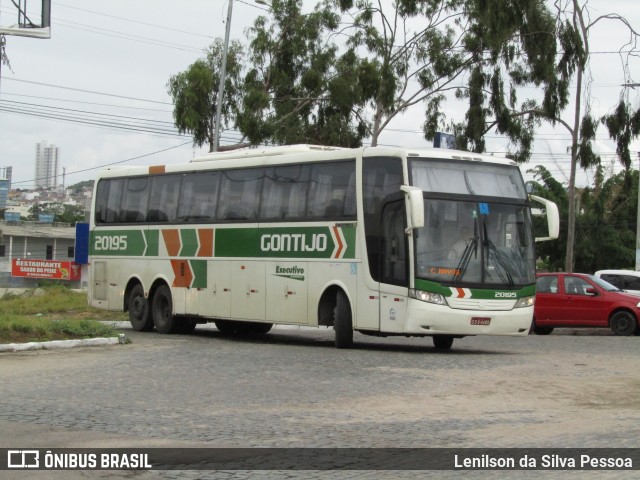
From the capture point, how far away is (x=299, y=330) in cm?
2808

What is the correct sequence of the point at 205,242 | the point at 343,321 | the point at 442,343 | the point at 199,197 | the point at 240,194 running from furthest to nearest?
the point at 199,197 < the point at 205,242 < the point at 240,194 < the point at 442,343 < the point at 343,321

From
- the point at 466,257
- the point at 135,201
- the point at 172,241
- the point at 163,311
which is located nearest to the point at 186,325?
the point at 163,311

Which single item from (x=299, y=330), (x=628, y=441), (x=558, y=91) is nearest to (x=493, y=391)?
(x=628, y=441)

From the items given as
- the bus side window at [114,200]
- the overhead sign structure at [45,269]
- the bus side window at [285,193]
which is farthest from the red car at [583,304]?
the overhead sign structure at [45,269]

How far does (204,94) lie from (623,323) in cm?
2331

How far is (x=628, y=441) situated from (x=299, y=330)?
758 inches

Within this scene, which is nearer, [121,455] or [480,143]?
[121,455]

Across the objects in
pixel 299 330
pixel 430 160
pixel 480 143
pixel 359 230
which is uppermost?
pixel 480 143

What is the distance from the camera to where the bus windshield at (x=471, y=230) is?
18.1 metres

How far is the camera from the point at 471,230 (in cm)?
1830

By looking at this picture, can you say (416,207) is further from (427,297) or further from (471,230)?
(427,297)

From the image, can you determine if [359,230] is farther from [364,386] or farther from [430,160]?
[364,386]

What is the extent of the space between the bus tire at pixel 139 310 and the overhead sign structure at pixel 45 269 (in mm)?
55889

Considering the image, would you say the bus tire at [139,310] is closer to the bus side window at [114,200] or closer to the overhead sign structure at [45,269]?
the bus side window at [114,200]
